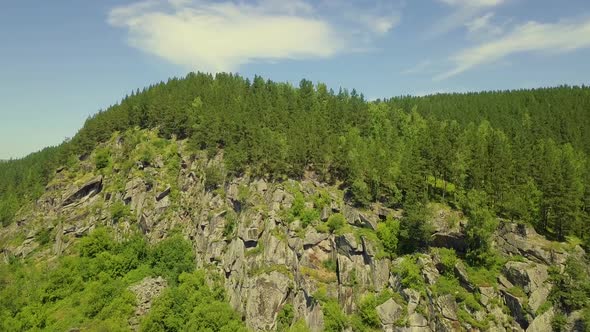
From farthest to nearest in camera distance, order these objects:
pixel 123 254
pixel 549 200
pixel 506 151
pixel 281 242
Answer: pixel 123 254 → pixel 506 151 → pixel 281 242 → pixel 549 200

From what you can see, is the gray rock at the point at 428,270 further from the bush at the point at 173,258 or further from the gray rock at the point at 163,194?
the gray rock at the point at 163,194

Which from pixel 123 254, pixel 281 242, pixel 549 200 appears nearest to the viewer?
pixel 549 200

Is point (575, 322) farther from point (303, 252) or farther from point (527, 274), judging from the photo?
point (303, 252)

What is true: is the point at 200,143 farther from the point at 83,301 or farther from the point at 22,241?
the point at 22,241

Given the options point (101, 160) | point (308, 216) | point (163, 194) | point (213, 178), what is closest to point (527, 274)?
point (308, 216)

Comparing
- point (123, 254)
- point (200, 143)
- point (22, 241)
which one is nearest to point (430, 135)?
point (200, 143)
